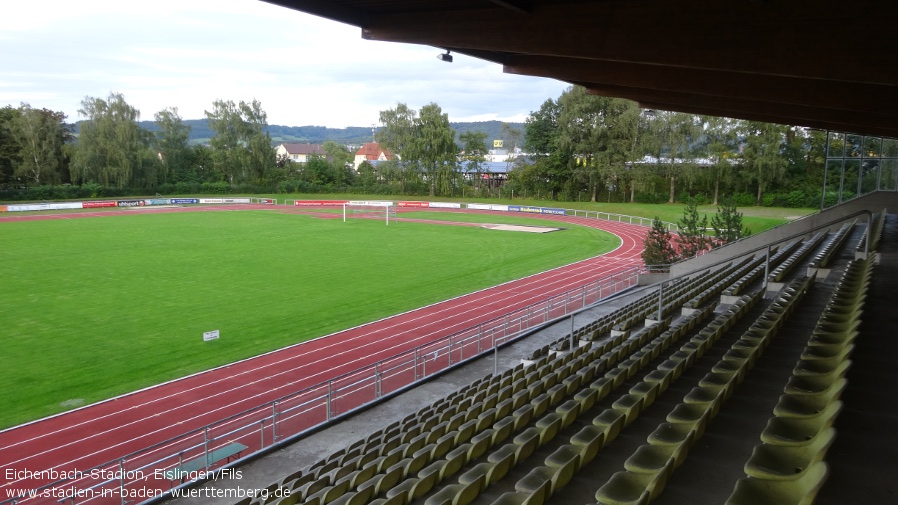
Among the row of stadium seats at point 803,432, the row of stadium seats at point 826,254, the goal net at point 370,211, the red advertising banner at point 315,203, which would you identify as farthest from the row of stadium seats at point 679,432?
the red advertising banner at point 315,203

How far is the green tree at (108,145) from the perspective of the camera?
74.0 meters

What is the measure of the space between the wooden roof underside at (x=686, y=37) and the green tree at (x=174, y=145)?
82.7 meters

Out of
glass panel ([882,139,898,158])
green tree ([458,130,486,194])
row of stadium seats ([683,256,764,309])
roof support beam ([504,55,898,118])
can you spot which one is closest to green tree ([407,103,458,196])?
green tree ([458,130,486,194])

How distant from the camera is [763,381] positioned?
6445 mm

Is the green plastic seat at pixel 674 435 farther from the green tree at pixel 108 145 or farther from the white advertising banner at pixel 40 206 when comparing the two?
the green tree at pixel 108 145

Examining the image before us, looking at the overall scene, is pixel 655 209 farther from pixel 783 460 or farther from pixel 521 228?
pixel 783 460

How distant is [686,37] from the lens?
6.27 m

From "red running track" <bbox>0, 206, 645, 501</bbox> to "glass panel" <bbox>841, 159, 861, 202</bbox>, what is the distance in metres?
15.1

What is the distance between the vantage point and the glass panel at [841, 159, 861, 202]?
24.8 metres

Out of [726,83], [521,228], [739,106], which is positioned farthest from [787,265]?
[521,228]

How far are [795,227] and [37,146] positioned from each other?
3202 inches

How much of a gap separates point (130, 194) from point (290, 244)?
159ft

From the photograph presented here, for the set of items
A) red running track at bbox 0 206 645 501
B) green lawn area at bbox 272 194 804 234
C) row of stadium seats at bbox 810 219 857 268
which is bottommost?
red running track at bbox 0 206 645 501

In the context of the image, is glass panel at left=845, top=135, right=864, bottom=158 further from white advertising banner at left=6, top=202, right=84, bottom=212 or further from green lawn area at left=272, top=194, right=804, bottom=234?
white advertising banner at left=6, top=202, right=84, bottom=212
